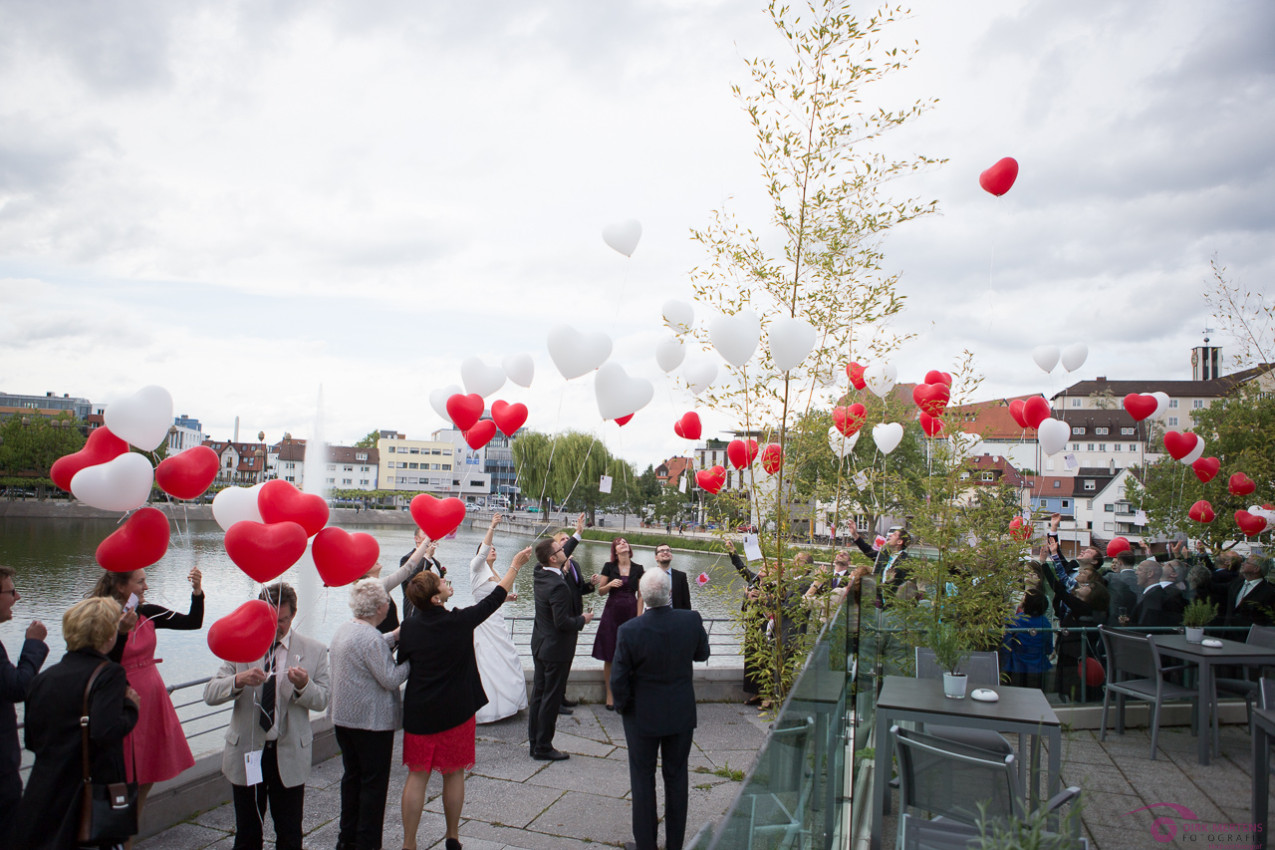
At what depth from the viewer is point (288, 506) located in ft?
12.0

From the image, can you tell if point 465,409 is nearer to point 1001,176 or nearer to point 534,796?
point 534,796

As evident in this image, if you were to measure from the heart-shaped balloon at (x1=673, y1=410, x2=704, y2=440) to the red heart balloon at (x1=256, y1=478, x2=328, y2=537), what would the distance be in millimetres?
4346

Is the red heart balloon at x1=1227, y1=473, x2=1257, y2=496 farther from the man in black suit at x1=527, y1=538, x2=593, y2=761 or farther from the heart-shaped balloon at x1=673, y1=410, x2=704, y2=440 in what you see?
the man in black suit at x1=527, y1=538, x2=593, y2=761

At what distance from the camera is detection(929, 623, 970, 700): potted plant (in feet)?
14.1

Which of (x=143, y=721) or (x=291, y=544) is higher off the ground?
(x=291, y=544)

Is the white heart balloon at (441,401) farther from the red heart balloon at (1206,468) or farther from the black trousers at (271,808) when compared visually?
the red heart balloon at (1206,468)

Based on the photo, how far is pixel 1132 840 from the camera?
14.6 ft

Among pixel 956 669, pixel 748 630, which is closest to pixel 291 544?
pixel 748 630

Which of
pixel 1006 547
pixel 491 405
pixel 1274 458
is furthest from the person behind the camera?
pixel 1274 458

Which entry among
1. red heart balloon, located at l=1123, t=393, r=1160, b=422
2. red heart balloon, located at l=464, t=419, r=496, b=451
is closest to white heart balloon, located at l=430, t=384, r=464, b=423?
red heart balloon, located at l=464, t=419, r=496, b=451

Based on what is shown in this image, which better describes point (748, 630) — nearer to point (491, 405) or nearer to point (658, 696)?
point (658, 696)

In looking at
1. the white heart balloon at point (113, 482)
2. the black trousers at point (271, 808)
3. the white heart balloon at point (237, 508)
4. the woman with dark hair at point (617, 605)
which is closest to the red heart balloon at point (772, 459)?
the woman with dark hair at point (617, 605)

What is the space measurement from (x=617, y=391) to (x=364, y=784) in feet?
9.50

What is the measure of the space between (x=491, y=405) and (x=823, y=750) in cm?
478
